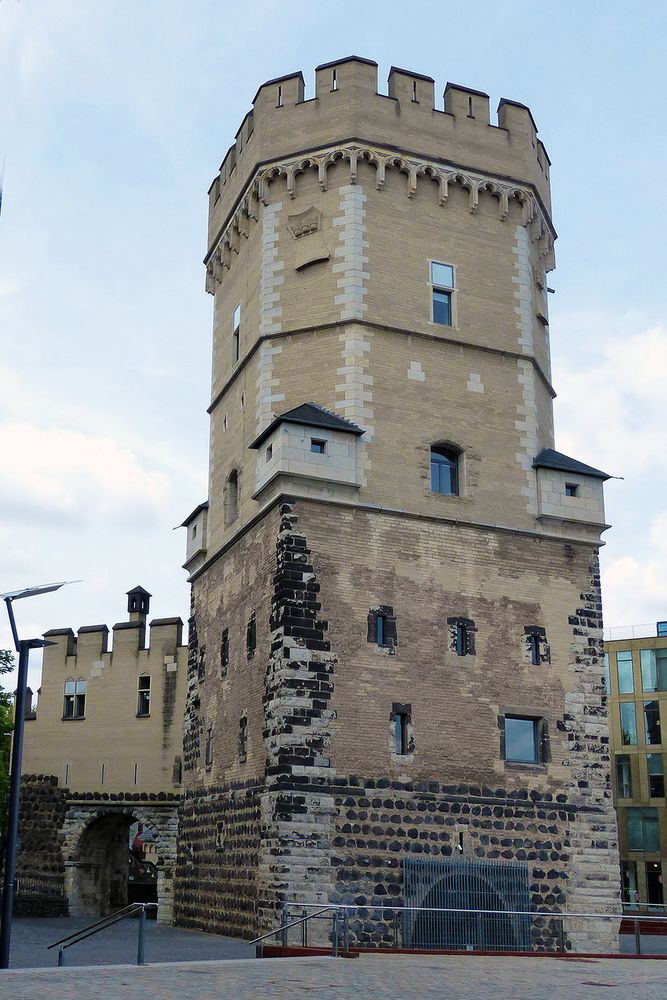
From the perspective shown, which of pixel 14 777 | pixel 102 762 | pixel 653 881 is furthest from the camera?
pixel 653 881

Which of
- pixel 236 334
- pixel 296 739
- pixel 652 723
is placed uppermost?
pixel 236 334

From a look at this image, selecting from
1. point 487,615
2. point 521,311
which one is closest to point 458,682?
point 487,615

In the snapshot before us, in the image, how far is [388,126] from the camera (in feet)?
78.6

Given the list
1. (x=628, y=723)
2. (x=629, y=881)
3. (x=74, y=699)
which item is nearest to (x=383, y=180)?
(x=74, y=699)

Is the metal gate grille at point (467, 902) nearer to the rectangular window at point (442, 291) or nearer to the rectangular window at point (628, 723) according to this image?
the rectangular window at point (442, 291)

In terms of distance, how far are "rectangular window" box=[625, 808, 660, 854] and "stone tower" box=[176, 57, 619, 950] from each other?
30285 millimetres

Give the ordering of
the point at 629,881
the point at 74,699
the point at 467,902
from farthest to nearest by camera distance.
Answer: the point at 629,881 < the point at 74,699 < the point at 467,902

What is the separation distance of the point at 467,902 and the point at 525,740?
10.6ft

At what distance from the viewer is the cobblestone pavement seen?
452 inches

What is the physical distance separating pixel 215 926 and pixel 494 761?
629 cm

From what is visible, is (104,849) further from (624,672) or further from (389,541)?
(624,672)

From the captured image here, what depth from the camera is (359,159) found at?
2358 centimetres

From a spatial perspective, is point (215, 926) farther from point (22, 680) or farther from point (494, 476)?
point (494, 476)

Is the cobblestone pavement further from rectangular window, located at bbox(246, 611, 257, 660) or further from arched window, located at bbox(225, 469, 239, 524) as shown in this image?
arched window, located at bbox(225, 469, 239, 524)
